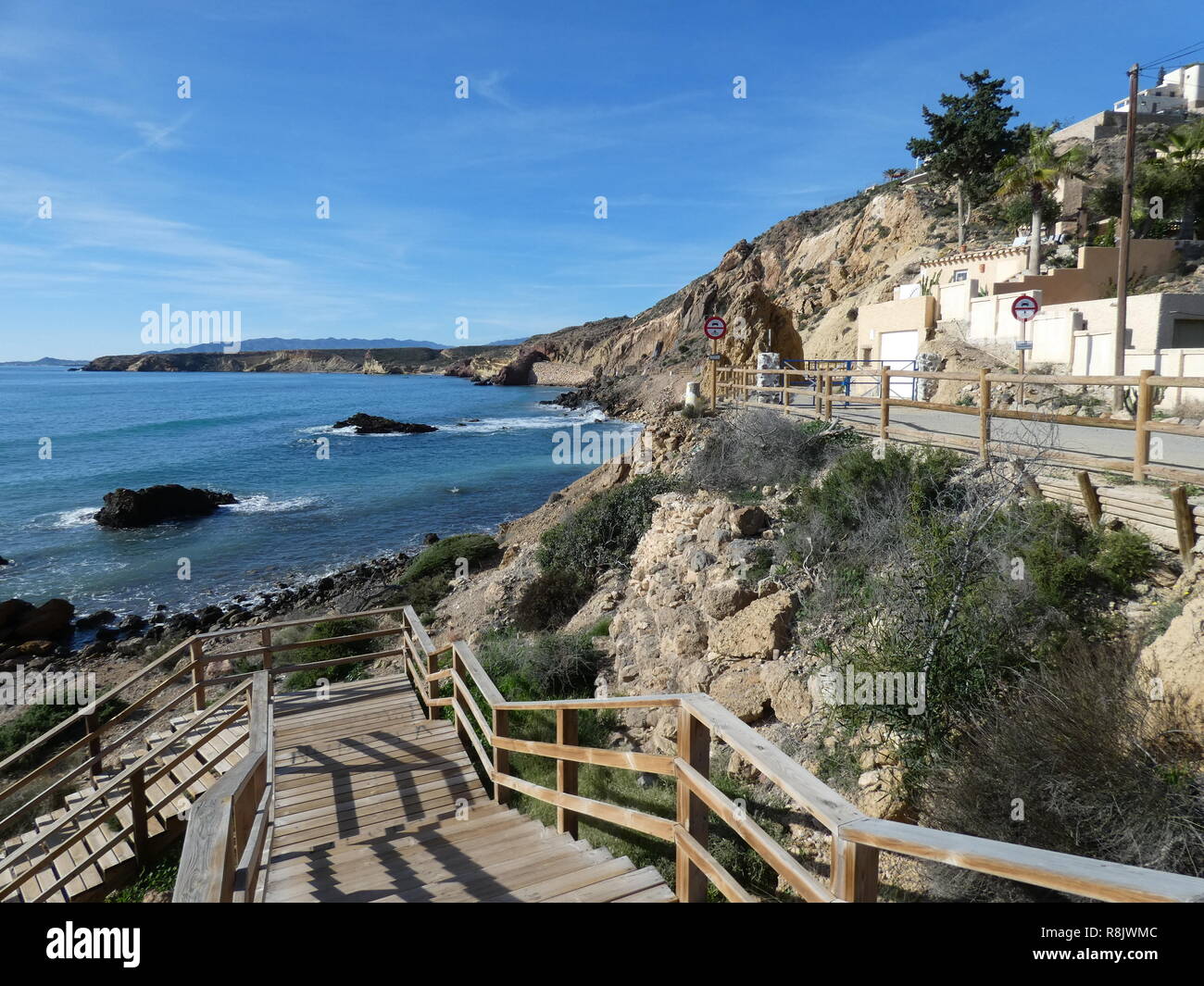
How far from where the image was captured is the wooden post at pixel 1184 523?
6438mm

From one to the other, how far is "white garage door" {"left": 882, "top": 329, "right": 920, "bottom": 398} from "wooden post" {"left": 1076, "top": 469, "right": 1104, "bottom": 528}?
1676 cm

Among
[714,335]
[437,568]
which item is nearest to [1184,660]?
[714,335]

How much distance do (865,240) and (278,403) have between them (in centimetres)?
7478

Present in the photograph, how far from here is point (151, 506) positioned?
97.9 ft

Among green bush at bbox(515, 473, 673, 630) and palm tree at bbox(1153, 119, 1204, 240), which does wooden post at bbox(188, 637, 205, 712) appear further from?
palm tree at bbox(1153, 119, 1204, 240)

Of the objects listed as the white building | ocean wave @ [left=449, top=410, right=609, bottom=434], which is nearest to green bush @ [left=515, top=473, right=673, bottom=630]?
ocean wave @ [left=449, top=410, right=609, bottom=434]

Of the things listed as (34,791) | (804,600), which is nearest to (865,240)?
(804,600)

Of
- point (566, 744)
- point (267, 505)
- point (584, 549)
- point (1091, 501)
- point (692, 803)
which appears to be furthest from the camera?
point (267, 505)

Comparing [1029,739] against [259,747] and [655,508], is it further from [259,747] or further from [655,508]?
[655,508]

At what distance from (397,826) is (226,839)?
3.69m

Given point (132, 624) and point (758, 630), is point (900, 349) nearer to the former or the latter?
point (758, 630)

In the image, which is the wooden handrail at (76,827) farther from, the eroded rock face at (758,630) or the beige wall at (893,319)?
the beige wall at (893,319)
